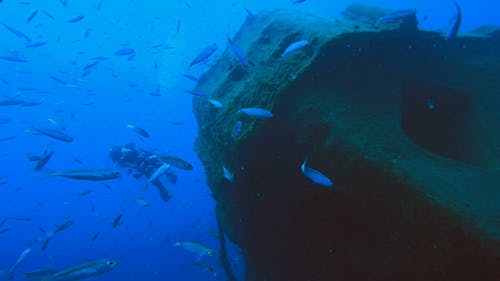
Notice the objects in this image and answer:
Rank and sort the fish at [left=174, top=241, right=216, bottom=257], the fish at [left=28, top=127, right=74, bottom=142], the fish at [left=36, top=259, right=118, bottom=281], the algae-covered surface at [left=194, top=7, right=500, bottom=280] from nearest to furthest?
the algae-covered surface at [left=194, top=7, right=500, bottom=280]
the fish at [left=36, top=259, right=118, bottom=281]
the fish at [left=28, top=127, right=74, bottom=142]
the fish at [left=174, top=241, right=216, bottom=257]

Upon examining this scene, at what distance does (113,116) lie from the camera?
71000 millimetres

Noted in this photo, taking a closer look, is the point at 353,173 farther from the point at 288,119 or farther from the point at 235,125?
the point at 235,125

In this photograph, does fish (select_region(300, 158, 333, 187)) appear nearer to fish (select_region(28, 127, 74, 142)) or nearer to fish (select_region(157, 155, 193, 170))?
fish (select_region(157, 155, 193, 170))

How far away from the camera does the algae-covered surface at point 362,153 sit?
3.50 metres

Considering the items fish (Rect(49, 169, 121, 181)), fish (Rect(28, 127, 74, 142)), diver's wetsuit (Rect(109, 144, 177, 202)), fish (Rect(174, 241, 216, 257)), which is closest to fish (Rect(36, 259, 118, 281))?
fish (Rect(49, 169, 121, 181))

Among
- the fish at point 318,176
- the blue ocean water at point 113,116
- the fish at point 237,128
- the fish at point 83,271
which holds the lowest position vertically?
the blue ocean water at point 113,116

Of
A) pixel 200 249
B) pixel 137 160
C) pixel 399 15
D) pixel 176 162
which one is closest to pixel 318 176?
pixel 176 162

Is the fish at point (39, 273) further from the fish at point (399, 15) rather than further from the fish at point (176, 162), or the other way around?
the fish at point (399, 15)

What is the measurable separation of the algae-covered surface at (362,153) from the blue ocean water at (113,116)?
9.56m

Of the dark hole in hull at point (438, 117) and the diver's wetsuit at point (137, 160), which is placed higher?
the dark hole in hull at point (438, 117)

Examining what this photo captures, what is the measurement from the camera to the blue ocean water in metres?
22.9

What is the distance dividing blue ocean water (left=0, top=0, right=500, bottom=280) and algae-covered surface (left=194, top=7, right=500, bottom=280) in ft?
31.4

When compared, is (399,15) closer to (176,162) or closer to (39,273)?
(176,162)

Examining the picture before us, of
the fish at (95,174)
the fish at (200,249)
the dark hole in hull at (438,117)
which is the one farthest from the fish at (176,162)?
the dark hole in hull at (438,117)
